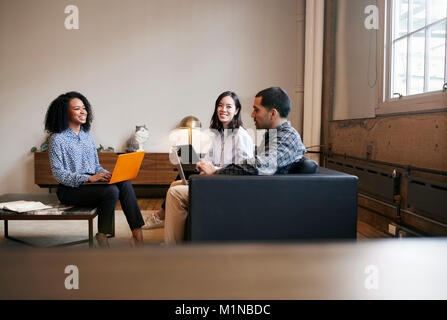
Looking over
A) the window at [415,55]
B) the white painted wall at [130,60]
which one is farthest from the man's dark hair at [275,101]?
the white painted wall at [130,60]

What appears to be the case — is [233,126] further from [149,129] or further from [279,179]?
[149,129]

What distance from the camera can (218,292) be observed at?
0.46 m

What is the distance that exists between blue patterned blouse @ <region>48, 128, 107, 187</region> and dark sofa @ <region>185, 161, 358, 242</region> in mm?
1002

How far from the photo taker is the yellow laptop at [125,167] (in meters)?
2.25

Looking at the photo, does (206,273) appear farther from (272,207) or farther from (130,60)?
(130,60)

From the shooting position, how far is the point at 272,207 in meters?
1.84

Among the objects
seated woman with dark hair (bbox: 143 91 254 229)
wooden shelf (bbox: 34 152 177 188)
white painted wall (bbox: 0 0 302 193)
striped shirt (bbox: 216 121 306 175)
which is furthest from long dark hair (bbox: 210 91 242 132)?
white painted wall (bbox: 0 0 302 193)

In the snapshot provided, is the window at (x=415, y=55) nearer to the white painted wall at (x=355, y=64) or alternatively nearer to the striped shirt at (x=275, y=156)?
the white painted wall at (x=355, y=64)

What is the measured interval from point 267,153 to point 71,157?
1.35 m

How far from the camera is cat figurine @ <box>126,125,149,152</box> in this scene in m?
4.66

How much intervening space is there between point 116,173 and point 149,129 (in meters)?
2.72

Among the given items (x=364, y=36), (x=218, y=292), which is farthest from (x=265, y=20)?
(x=218, y=292)

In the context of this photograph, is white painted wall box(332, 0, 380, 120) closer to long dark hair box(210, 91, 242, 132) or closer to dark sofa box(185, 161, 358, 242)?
long dark hair box(210, 91, 242, 132)

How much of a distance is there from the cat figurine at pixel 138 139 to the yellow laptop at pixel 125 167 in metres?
2.22
